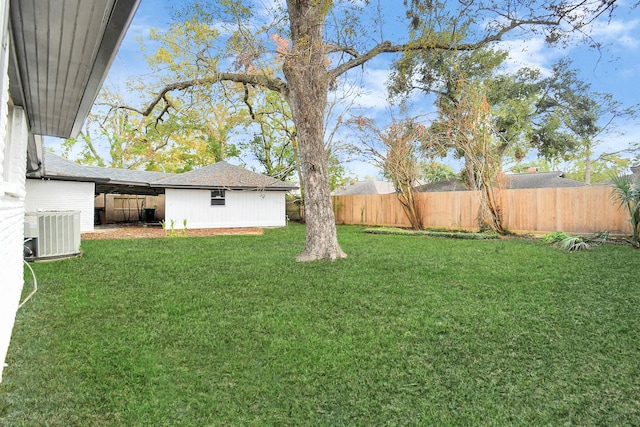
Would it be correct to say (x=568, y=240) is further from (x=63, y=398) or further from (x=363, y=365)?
(x=63, y=398)

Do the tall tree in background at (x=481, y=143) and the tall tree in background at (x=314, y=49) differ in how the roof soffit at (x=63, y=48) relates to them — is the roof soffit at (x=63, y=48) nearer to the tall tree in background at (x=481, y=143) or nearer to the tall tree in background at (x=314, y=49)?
the tall tree in background at (x=314, y=49)

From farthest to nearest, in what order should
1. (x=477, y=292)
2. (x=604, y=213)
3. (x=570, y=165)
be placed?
(x=570, y=165)
(x=604, y=213)
(x=477, y=292)

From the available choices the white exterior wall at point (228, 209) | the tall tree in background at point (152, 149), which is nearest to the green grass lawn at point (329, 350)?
the white exterior wall at point (228, 209)

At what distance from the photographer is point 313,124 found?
7223mm

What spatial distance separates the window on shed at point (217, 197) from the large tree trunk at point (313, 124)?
10857 millimetres

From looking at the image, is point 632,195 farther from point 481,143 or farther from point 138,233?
point 138,233

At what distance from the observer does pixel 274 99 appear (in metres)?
20.3

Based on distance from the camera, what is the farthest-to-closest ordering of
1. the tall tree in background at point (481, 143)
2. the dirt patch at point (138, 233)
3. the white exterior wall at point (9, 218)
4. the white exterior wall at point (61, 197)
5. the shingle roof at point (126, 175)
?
the shingle roof at point (126, 175), the white exterior wall at point (61, 197), the dirt patch at point (138, 233), the tall tree in background at point (481, 143), the white exterior wall at point (9, 218)

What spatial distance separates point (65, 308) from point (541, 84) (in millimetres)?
22135

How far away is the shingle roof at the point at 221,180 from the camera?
53.2 ft

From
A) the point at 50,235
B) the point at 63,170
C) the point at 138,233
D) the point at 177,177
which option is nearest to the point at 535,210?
the point at 50,235

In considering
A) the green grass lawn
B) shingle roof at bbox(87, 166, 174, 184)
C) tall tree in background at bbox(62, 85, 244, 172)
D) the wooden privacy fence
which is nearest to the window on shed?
shingle roof at bbox(87, 166, 174, 184)

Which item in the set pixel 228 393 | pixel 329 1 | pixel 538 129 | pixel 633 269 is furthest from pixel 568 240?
pixel 538 129

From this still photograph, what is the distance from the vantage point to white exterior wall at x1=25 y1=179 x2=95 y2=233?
12703mm
